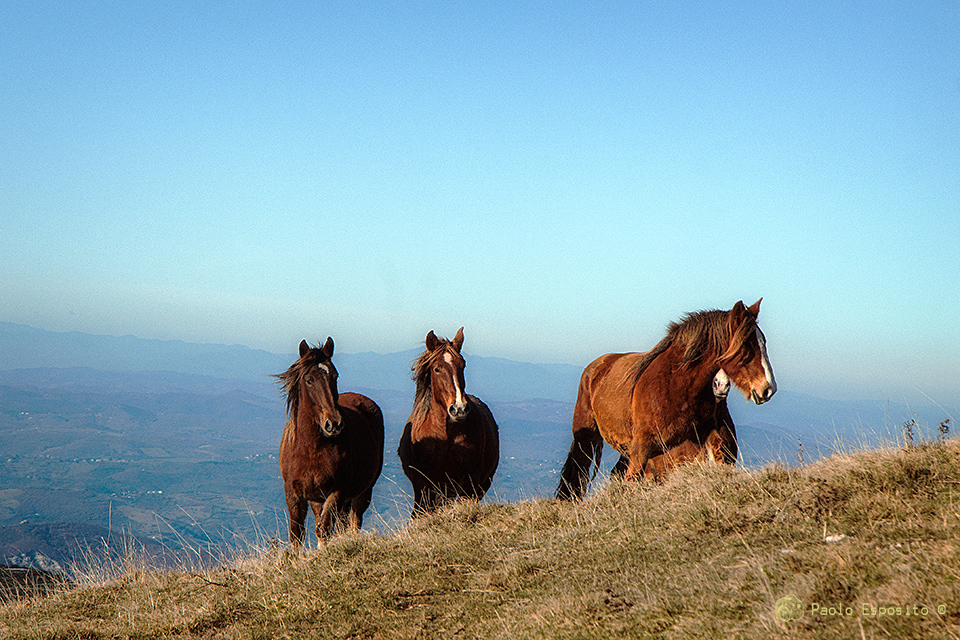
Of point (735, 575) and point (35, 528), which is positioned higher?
point (735, 575)

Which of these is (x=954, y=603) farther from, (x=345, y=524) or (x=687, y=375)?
(x=345, y=524)

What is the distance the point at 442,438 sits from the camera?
9070mm

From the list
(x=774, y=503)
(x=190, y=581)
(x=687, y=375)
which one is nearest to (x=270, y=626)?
(x=190, y=581)

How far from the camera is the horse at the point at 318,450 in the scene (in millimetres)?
8320

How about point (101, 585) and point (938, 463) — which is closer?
point (938, 463)

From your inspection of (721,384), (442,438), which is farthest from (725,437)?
(442,438)

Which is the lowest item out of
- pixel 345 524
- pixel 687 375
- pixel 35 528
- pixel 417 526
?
pixel 35 528

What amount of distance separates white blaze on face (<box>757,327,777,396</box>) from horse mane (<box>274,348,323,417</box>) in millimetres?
5394

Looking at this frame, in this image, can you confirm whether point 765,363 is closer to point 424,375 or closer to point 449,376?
point 449,376

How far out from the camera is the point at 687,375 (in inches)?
298

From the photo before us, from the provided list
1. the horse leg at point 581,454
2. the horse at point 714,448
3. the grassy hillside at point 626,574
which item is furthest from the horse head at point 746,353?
the horse leg at point 581,454

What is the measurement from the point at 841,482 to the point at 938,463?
95 centimetres

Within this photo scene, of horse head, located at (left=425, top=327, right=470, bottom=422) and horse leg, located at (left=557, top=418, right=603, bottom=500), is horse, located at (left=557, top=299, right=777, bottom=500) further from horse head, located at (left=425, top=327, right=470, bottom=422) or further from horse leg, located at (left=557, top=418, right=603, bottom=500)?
horse head, located at (left=425, top=327, right=470, bottom=422)

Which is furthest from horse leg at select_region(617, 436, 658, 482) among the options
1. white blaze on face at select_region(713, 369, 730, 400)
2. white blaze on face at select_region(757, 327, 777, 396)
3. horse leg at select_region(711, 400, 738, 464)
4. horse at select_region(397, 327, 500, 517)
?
horse at select_region(397, 327, 500, 517)
